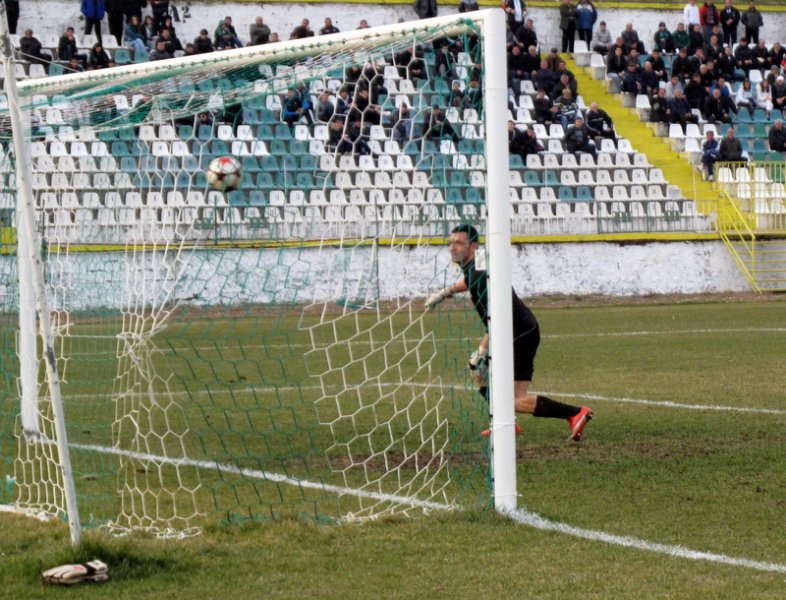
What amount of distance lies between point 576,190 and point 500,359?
74.2 ft

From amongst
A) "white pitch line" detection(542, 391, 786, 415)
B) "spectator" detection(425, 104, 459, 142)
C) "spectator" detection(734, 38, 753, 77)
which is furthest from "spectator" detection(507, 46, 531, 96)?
"spectator" detection(425, 104, 459, 142)

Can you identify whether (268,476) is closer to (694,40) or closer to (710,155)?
(710,155)

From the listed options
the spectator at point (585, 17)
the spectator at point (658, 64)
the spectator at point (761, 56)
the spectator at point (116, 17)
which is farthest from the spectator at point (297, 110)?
the spectator at point (761, 56)

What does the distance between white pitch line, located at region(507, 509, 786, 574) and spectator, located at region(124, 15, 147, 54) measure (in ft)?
78.8

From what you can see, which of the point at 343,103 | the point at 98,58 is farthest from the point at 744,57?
the point at 343,103

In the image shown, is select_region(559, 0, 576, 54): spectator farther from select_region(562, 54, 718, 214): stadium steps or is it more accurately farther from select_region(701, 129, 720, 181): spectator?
select_region(701, 129, 720, 181): spectator

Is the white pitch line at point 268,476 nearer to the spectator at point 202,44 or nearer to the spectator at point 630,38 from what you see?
the spectator at point 202,44

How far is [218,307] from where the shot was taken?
7621 millimetres

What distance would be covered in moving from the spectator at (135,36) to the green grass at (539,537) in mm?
20145

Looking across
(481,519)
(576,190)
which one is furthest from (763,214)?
(481,519)

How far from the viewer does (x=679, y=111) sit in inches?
1281

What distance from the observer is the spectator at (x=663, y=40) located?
35.0m

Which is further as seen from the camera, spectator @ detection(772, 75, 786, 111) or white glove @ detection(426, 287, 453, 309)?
A: spectator @ detection(772, 75, 786, 111)

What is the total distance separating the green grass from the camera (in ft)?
17.5
